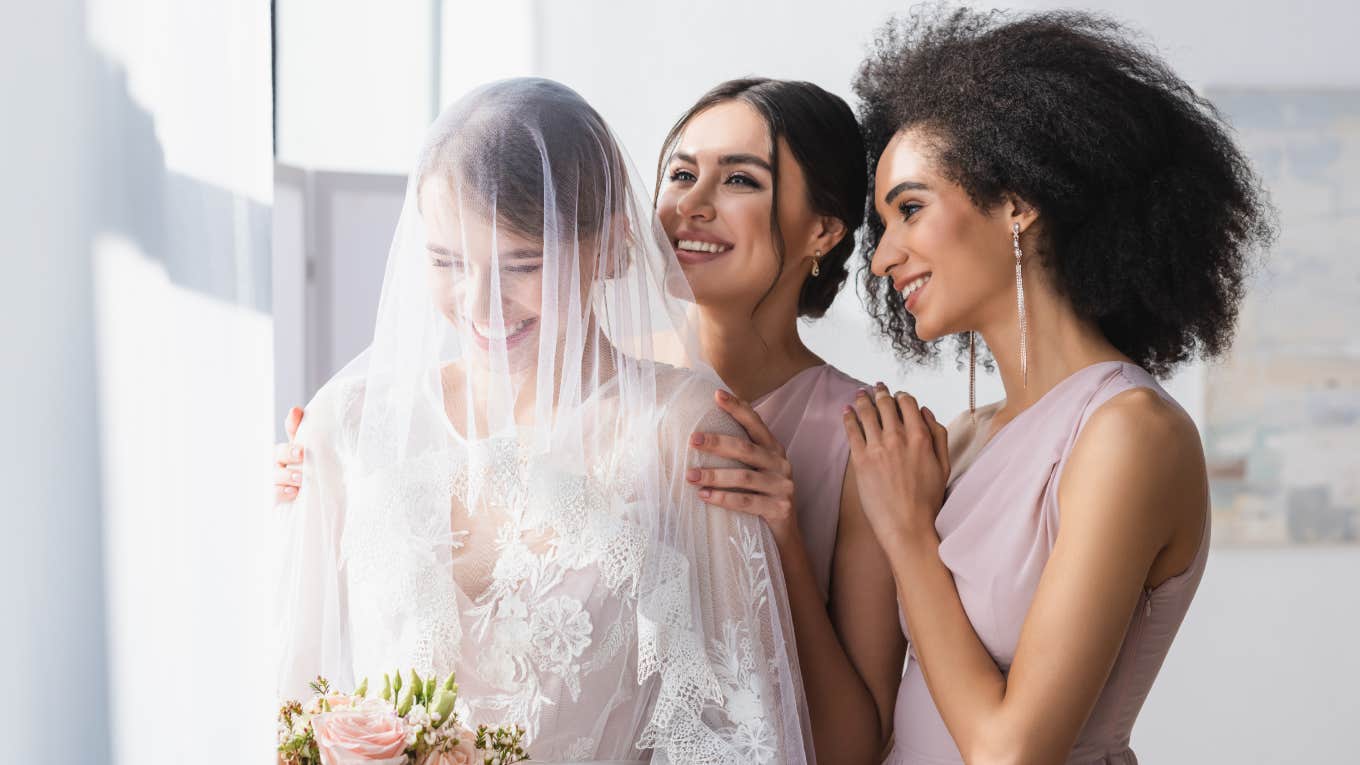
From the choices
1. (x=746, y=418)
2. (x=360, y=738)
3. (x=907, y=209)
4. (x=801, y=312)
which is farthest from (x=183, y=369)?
(x=801, y=312)

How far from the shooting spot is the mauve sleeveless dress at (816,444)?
199 cm

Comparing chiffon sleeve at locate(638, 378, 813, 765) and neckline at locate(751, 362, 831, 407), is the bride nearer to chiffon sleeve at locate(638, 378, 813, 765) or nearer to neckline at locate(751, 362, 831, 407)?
chiffon sleeve at locate(638, 378, 813, 765)

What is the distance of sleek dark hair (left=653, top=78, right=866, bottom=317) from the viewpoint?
2066 millimetres

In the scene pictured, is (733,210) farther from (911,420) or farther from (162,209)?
(162,209)

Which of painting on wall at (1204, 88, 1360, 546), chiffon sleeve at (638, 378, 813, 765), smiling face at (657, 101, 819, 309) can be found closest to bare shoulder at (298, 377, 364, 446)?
chiffon sleeve at (638, 378, 813, 765)

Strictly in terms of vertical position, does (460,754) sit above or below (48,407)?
below

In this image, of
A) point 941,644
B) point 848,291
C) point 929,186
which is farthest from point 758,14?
point 941,644

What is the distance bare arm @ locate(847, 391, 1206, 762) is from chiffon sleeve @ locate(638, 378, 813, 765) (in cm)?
24

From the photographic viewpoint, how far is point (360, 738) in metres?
1.18

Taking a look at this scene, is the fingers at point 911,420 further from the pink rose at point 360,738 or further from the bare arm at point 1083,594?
the pink rose at point 360,738

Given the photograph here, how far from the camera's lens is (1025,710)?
5.32ft

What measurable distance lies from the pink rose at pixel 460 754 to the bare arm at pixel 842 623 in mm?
543

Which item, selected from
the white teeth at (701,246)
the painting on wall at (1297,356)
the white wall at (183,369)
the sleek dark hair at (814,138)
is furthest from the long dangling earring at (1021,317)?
the painting on wall at (1297,356)

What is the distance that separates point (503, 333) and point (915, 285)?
725 millimetres
